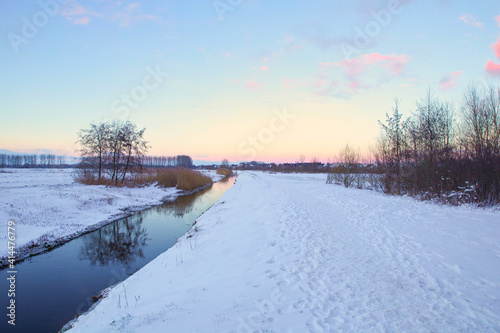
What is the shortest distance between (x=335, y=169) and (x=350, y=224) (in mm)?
18917

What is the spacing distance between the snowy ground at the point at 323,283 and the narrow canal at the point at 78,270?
3.19 feet

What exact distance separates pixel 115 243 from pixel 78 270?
2672mm

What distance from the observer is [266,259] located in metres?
5.51

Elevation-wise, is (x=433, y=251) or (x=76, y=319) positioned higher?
(x=433, y=251)

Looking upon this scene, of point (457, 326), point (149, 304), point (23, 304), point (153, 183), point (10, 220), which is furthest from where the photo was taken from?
point (153, 183)

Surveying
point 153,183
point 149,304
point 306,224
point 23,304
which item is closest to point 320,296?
point 149,304

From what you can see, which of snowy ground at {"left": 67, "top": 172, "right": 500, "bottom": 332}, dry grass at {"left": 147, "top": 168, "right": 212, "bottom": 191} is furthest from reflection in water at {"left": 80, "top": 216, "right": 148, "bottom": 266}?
dry grass at {"left": 147, "top": 168, "right": 212, "bottom": 191}

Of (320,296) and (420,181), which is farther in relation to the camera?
(420,181)

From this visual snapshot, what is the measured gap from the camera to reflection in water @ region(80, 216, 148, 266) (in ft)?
27.6

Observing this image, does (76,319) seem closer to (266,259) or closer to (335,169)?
(266,259)

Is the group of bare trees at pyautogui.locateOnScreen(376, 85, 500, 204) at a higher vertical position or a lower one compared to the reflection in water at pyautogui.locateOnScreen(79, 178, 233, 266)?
higher

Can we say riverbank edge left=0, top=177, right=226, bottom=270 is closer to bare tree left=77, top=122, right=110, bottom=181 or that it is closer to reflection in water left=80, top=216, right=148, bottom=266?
reflection in water left=80, top=216, right=148, bottom=266

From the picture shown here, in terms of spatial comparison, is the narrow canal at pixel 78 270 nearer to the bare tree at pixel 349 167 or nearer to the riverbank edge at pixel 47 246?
the riverbank edge at pixel 47 246

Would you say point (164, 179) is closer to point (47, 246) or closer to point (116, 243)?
point (116, 243)
